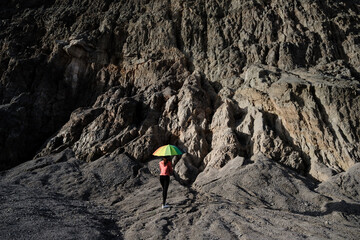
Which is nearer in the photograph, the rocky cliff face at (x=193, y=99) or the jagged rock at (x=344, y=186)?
the jagged rock at (x=344, y=186)

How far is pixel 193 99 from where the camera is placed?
65.3 ft

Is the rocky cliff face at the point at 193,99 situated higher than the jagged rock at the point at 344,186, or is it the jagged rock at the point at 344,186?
the rocky cliff face at the point at 193,99

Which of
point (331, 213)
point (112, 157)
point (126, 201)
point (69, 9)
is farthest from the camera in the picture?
point (69, 9)

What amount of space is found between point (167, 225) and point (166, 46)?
23673mm

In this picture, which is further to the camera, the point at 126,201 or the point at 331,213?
the point at 126,201

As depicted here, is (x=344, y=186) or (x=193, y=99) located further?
(x=193, y=99)

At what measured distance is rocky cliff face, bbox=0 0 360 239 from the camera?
42.8ft

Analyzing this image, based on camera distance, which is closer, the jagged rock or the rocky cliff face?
the jagged rock

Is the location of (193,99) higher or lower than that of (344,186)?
higher

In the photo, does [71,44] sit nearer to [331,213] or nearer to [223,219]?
[223,219]

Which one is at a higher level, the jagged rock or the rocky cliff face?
the rocky cliff face

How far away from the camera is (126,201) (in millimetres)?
11883

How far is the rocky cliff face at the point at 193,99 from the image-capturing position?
13.1 meters

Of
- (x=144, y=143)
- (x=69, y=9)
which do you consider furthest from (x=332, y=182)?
(x=69, y=9)
